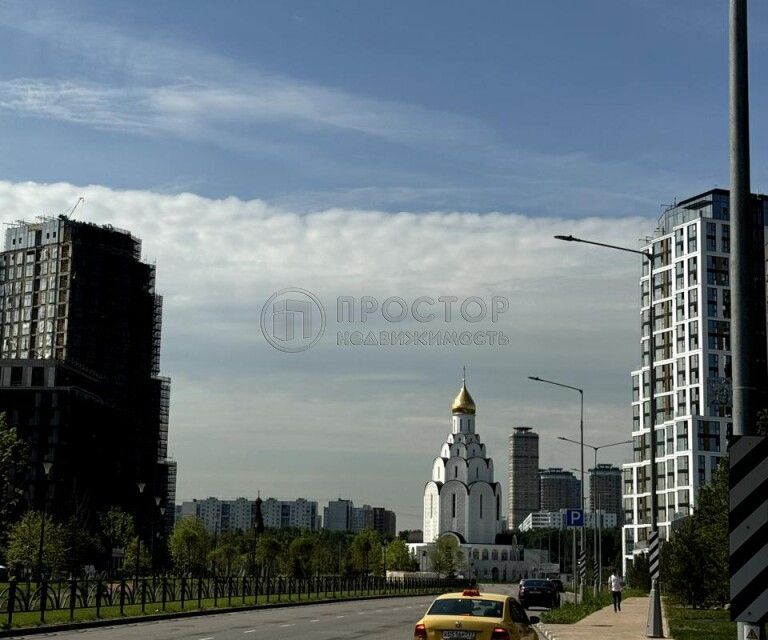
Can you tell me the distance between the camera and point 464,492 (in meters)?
193

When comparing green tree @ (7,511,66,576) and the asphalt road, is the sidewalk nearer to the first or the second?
the asphalt road

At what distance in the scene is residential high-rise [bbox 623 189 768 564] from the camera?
443 ft

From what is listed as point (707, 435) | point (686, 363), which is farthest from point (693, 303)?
point (707, 435)

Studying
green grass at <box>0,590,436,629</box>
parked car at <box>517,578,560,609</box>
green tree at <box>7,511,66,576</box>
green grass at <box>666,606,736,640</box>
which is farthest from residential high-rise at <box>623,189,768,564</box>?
green grass at <box>0,590,436,629</box>

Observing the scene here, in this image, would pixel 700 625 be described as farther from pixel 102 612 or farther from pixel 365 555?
pixel 365 555

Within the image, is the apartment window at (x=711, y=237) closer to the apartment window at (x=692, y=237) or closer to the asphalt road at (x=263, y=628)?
the apartment window at (x=692, y=237)

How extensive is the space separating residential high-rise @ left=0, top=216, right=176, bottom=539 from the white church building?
4330cm

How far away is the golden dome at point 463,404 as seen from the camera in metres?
199

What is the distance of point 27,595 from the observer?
34.3 metres

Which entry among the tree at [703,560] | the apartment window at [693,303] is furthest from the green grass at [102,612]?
the apartment window at [693,303]

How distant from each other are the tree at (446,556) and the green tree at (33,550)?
80724mm

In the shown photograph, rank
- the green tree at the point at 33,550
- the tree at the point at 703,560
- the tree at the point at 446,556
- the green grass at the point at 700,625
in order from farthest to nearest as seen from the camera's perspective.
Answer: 1. the tree at the point at 446,556
2. the green tree at the point at 33,550
3. the tree at the point at 703,560
4. the green grass at the point at 700,625

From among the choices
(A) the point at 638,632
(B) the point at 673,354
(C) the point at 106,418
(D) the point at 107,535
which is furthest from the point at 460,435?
(A) the point at 638,632

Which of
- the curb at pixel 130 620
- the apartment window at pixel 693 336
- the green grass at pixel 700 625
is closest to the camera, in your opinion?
the curb at pixel 130 620
